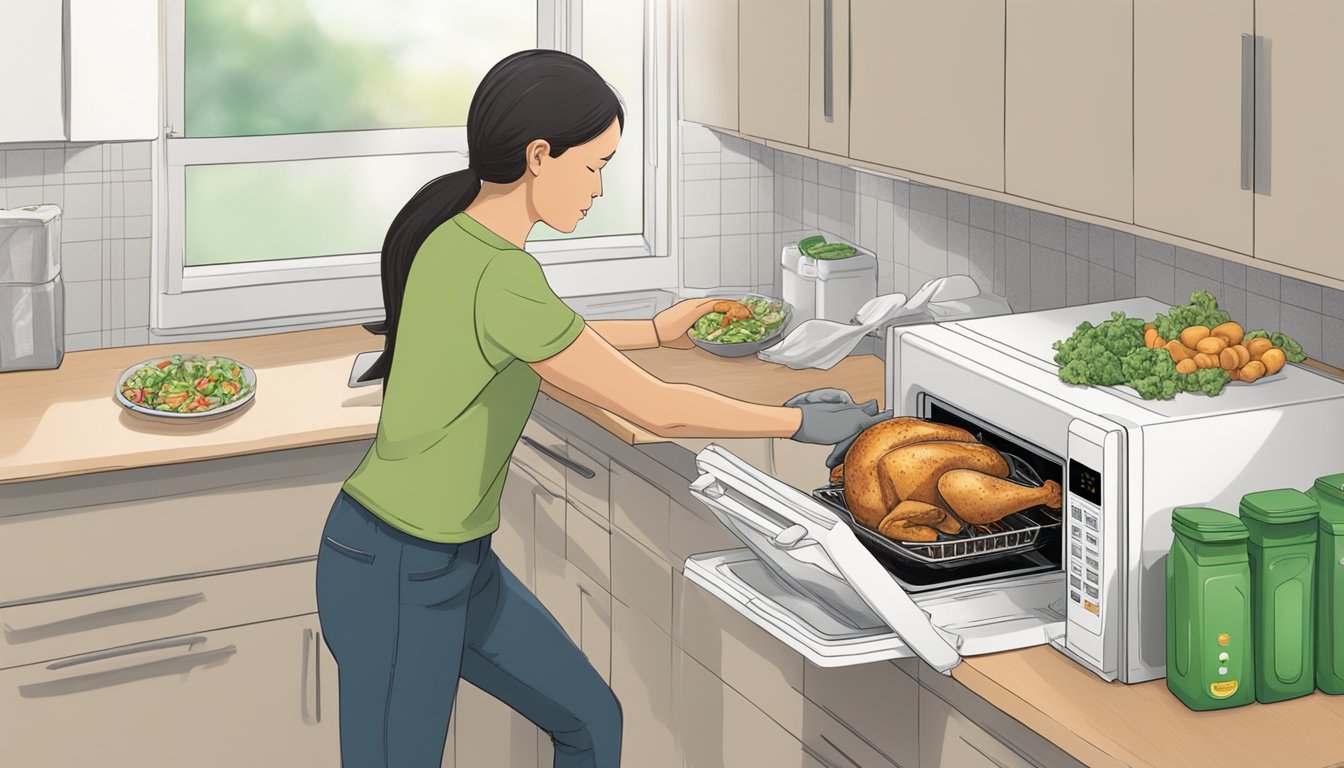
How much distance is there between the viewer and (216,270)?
3.14 meters

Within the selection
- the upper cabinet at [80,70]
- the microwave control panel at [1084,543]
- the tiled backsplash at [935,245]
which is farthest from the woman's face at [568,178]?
the upper cabinet at [80,70]

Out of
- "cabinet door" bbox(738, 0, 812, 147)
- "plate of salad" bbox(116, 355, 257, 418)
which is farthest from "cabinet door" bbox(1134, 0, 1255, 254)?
"plate of salad" bbox(116, 355, 257, 418)

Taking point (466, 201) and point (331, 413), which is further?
point (331, 413)

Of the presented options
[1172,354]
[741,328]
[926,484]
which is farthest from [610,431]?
[1172,354]

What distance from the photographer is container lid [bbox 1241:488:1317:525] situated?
4.55ft

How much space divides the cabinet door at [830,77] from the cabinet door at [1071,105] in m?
0.49

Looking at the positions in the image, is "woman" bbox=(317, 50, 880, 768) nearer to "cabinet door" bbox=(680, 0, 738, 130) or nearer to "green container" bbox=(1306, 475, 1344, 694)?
"green container" bbox=(1306, 475, 1344, 694)

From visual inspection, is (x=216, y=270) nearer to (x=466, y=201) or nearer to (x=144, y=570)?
(x=144, y=570)

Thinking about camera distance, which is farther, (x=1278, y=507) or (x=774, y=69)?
(x=774, y=69)

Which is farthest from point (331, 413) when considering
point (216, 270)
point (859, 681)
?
point (859, 681)

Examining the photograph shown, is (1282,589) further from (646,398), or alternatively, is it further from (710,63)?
(710,63)

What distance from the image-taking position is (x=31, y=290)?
2748 mm

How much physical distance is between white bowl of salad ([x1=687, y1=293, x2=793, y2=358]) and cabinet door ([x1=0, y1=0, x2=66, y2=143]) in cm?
125

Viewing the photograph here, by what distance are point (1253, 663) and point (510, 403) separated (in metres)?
0.98
